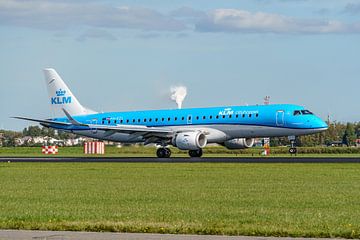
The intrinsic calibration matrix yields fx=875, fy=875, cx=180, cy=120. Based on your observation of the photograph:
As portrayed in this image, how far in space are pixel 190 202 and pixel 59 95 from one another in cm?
5675

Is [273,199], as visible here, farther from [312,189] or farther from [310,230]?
[310,230]

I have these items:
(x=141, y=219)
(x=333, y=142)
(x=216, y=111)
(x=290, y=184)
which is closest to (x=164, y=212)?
(x=141, y=219)

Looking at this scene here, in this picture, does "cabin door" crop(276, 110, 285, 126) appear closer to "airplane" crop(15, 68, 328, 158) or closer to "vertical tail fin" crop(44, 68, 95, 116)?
"airplane" crop(15, 68, 328, 158)

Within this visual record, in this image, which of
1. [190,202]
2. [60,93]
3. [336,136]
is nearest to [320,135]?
[336,136]

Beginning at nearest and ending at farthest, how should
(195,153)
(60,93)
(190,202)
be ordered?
(190,202) → (195,153) → (60,93)

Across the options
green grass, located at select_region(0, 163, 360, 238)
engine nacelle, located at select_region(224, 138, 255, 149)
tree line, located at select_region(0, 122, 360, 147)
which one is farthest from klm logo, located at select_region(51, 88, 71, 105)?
tree line, located at select_region(0, 122, 360, 147)

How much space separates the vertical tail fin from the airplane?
11cm

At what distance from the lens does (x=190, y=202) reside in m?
25.5

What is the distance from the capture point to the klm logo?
263ft

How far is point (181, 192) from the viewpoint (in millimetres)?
29281

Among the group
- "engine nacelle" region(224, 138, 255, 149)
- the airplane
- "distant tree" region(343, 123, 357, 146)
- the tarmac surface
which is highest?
"distant tree" region(343, 123, 357, 146)

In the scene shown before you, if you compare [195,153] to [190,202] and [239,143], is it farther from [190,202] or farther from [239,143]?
[190,202]

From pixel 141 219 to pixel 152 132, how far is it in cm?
4850

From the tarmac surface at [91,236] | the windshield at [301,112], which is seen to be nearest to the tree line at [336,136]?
the windshield at [301,112]
